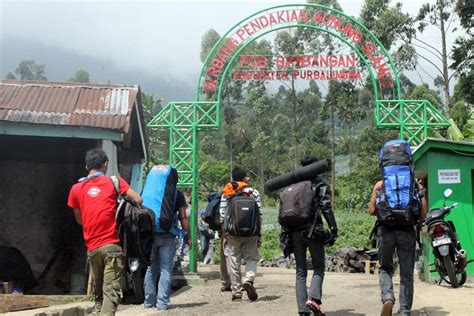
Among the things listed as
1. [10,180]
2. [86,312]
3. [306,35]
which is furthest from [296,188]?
[306,35]

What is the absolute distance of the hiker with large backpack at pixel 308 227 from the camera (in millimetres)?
5680

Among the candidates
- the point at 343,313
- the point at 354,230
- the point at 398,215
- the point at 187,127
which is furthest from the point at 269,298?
the point at 354,230

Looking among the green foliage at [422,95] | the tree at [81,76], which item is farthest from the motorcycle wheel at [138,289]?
the tree at [81,76]

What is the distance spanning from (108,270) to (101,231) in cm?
35

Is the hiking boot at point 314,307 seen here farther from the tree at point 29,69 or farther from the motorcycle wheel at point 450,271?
the tree at point 29,69

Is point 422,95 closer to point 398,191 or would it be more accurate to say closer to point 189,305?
point 189,305

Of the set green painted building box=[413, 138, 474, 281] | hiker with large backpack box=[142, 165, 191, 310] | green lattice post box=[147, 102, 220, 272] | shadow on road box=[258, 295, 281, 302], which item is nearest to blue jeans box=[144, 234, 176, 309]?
hiker with large backpack box=[142, 165, 191, 310]

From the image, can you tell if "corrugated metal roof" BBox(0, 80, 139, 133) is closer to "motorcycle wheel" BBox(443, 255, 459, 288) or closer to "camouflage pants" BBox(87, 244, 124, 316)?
"camouflage pants" BBox(87, 244, 124, 316)

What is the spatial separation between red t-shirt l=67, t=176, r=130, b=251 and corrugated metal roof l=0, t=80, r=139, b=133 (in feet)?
8.91

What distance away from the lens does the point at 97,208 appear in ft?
17.0

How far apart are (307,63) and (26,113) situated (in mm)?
8650

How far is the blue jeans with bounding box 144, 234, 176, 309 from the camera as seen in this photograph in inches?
267

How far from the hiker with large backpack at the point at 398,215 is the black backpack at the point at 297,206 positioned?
0.64 meters

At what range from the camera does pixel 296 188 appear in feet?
19.2
